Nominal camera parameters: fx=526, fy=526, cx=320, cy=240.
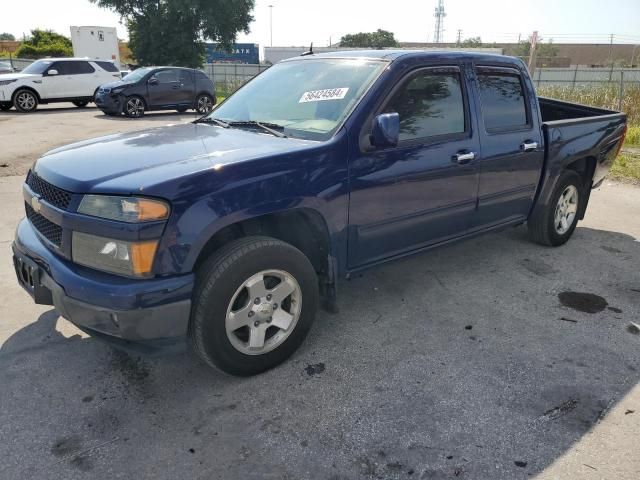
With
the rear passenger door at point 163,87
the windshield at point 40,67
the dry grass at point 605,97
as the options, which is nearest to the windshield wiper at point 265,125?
the dry grass at point 605,97

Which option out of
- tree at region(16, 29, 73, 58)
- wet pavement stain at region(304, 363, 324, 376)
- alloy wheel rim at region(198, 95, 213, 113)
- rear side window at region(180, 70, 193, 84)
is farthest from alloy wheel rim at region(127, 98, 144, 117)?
tree at region(16, 29, 73, 58)

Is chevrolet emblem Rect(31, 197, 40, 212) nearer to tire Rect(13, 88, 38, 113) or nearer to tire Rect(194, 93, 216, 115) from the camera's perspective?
tire Rect(194, 93, 216, 115)

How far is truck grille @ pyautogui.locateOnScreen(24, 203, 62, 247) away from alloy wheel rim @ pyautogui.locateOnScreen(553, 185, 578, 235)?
437 cm

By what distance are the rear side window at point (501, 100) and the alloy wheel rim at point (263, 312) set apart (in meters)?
2.12

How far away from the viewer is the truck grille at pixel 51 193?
8.84ft

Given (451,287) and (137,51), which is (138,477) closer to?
(451,287)

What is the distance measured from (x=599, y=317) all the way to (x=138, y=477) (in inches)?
129

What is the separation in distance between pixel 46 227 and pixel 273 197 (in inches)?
49.5

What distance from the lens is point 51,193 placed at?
9.27 ft

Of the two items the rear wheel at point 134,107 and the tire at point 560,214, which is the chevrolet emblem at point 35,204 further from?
the rear wheel at point 134,107

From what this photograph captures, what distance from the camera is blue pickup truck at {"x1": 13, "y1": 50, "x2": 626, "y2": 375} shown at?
8.33ft

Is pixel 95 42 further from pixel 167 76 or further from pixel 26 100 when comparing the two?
pixel 167 76

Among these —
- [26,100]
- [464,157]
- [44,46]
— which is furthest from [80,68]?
[44,46]

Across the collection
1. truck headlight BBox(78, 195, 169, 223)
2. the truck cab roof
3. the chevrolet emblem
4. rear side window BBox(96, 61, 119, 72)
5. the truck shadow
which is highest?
rear side window BBox(96, 61, 119, 72)
